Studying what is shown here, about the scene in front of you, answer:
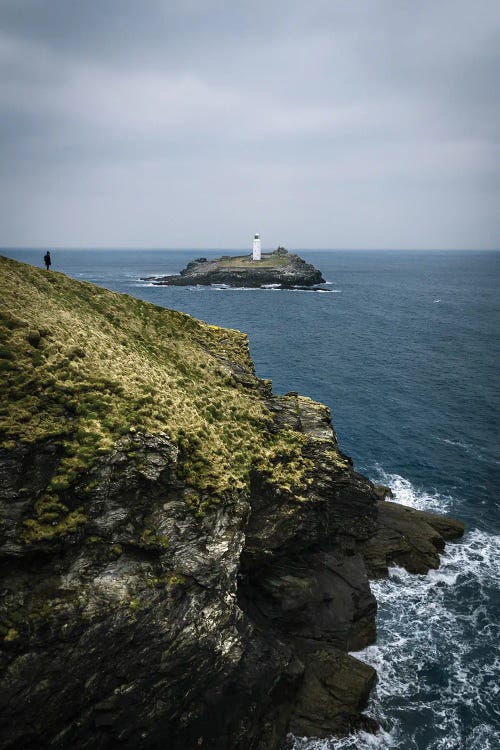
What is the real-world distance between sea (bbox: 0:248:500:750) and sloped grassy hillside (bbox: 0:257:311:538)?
14117 mm

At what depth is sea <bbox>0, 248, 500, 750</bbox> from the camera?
2689 centimetres

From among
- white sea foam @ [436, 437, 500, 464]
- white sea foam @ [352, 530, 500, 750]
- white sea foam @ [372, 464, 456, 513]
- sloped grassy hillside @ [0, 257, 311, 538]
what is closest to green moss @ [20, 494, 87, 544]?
sloped grassy hillside @ [0, 257, 311, 538]

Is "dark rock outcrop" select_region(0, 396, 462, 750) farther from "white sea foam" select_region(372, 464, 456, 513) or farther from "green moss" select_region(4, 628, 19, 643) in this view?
"white sea foam" select_region(372, 464, 456, 513)

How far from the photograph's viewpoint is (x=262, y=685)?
23531 mm

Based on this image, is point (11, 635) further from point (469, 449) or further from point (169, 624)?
point (469, 449)

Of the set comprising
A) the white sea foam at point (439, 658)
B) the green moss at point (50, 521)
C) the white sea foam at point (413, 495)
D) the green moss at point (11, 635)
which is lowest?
the white sea foam at point (439, 658)

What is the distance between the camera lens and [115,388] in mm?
25391

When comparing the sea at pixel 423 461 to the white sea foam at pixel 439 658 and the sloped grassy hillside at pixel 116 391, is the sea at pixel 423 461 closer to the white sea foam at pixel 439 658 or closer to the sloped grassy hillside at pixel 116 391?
the white sea foam at pixel 439 658

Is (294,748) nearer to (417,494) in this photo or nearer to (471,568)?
(471,568)

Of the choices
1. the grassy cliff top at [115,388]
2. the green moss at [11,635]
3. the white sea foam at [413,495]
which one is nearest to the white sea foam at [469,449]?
the white sea foam at [413,495]

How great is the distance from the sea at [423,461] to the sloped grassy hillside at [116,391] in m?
14.1

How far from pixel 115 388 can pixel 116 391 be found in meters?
0.19

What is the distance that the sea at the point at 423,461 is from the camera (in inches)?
1059

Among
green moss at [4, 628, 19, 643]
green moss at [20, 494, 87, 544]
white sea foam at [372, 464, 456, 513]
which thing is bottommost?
white sea foam at [372, 464, 456, 513]
